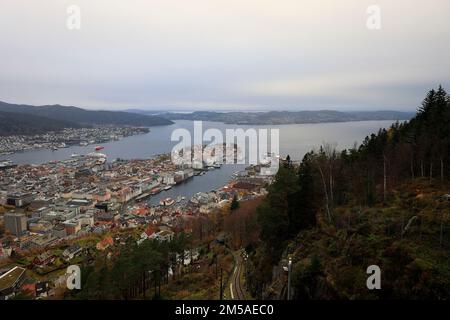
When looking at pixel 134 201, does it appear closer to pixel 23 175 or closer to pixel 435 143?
pixel 23 175

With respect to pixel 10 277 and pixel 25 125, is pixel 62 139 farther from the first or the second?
pixel 10 277

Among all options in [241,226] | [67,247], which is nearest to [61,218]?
[67,247]

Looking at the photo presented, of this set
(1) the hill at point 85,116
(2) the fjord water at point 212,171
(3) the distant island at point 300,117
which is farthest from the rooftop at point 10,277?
(1) the hill at point 85,116

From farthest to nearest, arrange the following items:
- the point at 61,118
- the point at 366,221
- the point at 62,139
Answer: the point at 61,118, the point at 62,139, the point at 366,221

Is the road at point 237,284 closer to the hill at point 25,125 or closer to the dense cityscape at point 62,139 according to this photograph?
the dense cityscape at point 62,139

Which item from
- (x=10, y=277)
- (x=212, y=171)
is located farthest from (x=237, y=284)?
(x=212, y=171)

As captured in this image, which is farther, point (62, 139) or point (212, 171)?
point (62, 139)
